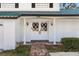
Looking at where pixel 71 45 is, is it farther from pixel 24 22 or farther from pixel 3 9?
pixel 3 9

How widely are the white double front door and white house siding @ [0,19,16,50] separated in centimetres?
149

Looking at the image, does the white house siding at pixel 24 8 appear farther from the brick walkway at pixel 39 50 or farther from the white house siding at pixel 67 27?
the brick walkway at pixel 39 50

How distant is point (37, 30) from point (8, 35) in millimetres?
1928

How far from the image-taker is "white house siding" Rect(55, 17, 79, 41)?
9102mm

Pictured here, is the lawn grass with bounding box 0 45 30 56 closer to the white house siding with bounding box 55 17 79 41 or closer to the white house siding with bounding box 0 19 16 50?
the white house siding with bounding box 0 19 16 50

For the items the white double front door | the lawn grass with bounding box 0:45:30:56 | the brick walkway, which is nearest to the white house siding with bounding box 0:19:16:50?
the lawn grass with bounding box 0:45:30:56

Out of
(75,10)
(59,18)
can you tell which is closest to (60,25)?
(59,18)

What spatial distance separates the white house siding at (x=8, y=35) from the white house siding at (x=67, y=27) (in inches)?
84.5

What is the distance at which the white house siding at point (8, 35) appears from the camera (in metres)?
7.66

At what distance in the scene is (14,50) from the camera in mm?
7621

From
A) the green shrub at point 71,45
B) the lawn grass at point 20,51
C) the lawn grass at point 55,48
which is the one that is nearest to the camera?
the lawn grass at point 20,51

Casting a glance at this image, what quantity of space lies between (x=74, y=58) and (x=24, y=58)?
0.16 meters

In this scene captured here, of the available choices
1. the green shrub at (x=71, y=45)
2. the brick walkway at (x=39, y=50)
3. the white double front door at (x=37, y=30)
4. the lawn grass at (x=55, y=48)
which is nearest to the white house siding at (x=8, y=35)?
the brick walkway at (x=39, y=50)

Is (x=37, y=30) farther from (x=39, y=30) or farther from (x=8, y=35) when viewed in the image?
(x=8, y=35)
